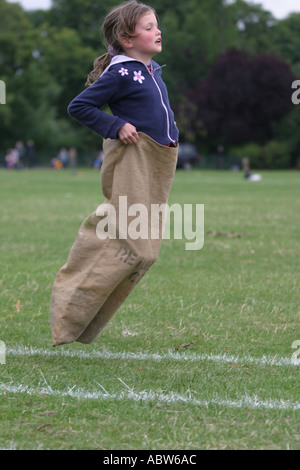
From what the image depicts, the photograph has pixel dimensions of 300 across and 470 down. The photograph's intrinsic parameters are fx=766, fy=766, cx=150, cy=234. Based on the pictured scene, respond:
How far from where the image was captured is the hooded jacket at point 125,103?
4.46m

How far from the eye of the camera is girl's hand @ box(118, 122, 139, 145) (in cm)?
439

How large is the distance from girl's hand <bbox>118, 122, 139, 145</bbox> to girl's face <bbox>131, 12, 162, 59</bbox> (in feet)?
1.70

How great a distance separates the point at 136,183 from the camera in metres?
4.47

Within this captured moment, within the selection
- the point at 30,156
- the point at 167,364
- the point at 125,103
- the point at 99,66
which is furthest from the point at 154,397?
the point at 30,156

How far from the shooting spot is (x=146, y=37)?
15.0 ft

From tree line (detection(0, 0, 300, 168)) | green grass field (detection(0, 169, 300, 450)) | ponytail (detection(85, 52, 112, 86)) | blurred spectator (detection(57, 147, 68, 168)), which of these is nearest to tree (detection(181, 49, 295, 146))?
tree line (detection(0, 0, 300, 168))

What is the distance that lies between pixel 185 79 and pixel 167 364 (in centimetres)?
7640

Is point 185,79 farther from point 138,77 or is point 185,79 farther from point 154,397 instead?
point 154,397

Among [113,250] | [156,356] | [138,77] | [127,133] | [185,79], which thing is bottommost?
[156,356]

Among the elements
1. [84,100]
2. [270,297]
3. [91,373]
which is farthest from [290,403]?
[270,297]

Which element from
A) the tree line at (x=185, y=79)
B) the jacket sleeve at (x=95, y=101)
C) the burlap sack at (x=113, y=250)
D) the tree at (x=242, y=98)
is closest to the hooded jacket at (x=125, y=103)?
the jacket sleeve at (x=95, y=101)

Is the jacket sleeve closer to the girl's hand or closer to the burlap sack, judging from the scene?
the girl's hand

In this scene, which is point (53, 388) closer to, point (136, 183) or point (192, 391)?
point (192, 391)

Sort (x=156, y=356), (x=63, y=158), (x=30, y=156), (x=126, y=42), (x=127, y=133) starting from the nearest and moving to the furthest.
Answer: (x=127, y=133) → (x=126, y=42) → (x=156, y=356) → (x=30, y=156) → (x=63, y=158)
